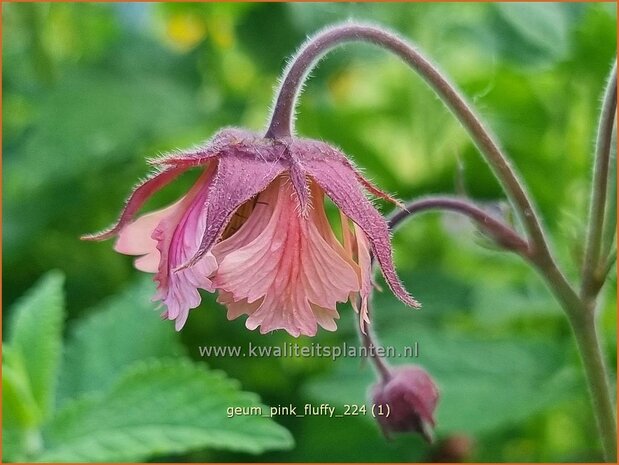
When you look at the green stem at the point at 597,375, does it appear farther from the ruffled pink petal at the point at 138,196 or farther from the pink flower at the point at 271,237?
the ruffled pink petal at the point at 138,196

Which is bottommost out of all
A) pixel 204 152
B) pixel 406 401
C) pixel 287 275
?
pixel 406 401

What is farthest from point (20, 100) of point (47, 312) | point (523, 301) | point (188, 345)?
point (523, 301)

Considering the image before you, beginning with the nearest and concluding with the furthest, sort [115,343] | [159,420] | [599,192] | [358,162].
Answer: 1. [599,192]
2. [159,420]
3. [115,343]
4. [358,162]

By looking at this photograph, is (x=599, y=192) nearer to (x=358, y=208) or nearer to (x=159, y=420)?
(x=358, y=208)

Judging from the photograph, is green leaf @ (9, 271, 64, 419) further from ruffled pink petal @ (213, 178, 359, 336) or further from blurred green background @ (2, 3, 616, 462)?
ruffled pink petal @ (213, 178, 359, 336)

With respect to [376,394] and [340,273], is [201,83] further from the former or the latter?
[340,273]

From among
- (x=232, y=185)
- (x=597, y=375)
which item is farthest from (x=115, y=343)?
(x=597, y=375)

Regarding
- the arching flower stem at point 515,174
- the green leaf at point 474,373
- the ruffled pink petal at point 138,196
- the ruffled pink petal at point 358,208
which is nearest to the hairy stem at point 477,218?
the arching flower stem at point 515,174
